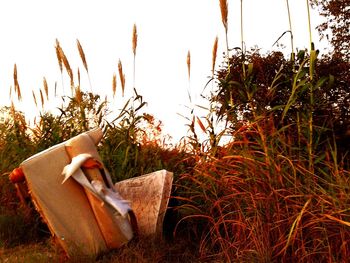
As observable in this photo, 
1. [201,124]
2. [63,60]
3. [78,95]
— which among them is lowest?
[201,124]

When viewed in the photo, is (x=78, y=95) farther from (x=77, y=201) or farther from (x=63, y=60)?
(x=77, y=201)

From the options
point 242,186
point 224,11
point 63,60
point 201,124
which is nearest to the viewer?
point 242,186

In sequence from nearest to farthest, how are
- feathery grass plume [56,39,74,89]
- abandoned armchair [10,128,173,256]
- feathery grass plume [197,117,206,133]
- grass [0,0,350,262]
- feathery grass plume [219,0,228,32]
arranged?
grass [0,0,350,262]
abandoned armchair [10,128,173,256]
feathery grass plume [219,0,228,32]
feathery grass plume [197,117,206,133]
feathery grass plume [56,39,74,89]

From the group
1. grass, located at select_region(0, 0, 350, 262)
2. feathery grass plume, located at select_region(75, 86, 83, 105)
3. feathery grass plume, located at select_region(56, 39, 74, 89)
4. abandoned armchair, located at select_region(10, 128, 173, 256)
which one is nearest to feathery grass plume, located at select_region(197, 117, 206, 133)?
grass, located at select_region(0, 0, 350, 262)

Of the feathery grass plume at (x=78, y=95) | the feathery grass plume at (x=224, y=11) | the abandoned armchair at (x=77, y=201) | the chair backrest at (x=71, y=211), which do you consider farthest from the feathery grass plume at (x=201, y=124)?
the feathery grass plume at (x=78, y=95)

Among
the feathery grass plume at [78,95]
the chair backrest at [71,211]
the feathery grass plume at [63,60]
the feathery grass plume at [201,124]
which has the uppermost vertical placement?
the feathery grass plume at [63,60]

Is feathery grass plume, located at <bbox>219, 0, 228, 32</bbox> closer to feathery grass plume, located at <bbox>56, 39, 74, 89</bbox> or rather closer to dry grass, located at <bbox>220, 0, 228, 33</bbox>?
dry grass, located at <bbox>220, 0, 228, 33</bbox>

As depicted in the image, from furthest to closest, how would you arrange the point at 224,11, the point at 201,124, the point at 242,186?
1. the point at 201,124
2. the point at 224,11
3. the point at 242,186

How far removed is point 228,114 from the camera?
4.47 m

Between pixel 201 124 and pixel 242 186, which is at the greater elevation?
pixel 201 124

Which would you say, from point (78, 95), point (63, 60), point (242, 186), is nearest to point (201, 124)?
point (242, 186)

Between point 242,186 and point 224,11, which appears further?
point 224,11

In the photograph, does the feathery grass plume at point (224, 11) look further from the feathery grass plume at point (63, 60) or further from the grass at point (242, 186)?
the feathery grass plume at point (63, 60)

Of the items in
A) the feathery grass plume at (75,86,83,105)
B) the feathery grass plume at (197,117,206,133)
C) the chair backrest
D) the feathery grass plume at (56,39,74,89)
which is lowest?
Answer: the chair backrest
